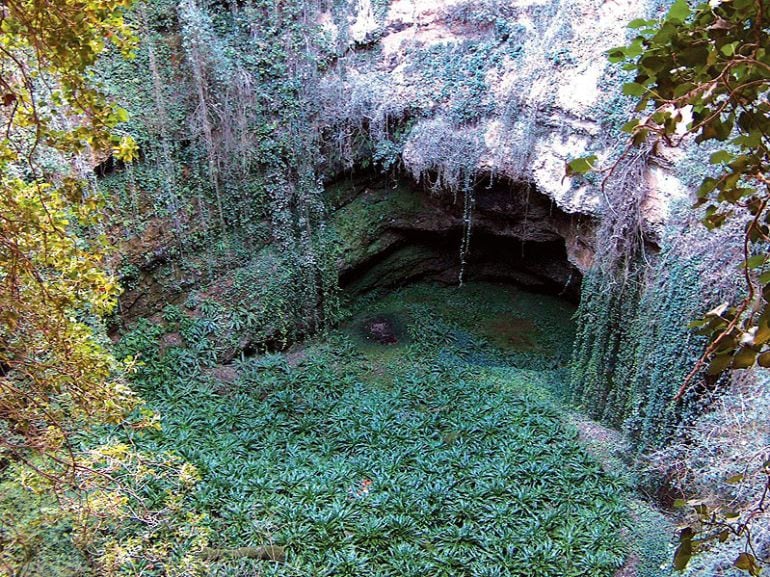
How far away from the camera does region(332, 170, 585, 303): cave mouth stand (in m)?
9.45

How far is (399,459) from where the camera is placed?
7.32 meters

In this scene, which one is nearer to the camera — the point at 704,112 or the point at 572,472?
the point at 704,112

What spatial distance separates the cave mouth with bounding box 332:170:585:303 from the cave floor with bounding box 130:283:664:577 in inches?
43.3

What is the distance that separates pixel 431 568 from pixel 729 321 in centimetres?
540

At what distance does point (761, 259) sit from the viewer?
1444mm

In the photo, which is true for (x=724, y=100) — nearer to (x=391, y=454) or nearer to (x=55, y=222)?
(x=55, y=222)

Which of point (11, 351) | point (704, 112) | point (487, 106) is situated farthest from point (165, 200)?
point (704, 112)

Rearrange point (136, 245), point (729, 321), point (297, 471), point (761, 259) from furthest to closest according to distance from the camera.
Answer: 1. point (136, 245)
2. point (297, 471)
3. point (761, 259)
4. point (729, 321)

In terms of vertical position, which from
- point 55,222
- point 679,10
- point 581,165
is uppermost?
point 679,10

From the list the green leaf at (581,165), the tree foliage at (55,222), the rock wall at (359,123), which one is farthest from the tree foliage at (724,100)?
the rock wall at (359,123)

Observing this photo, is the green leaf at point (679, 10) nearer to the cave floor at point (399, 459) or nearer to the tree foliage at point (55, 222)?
the tree foliage at point (55, 222)

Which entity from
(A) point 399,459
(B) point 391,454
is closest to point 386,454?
(B) point 391,454

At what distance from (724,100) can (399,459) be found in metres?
6.43

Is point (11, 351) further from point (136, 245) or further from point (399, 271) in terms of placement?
point (399, 271)
